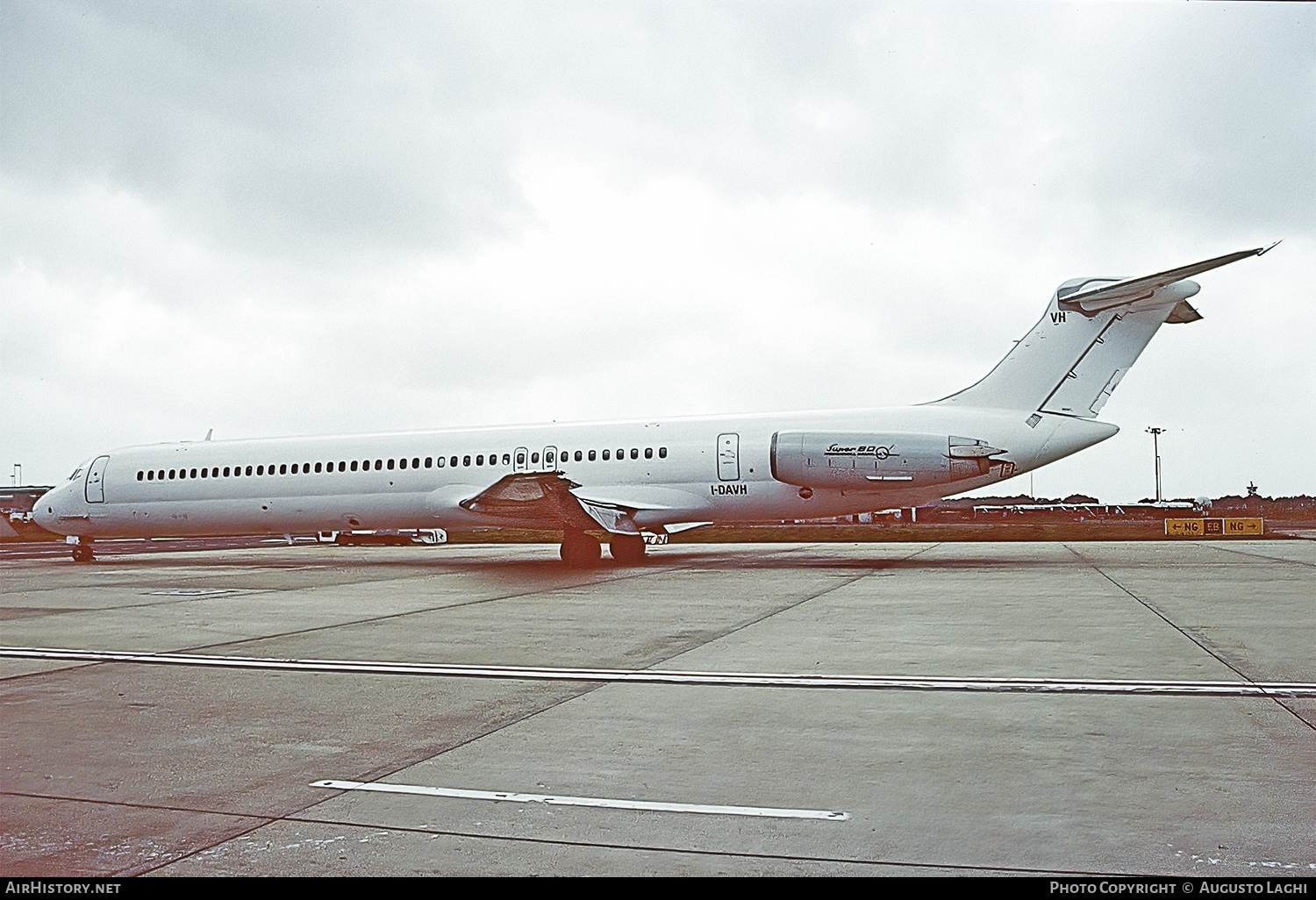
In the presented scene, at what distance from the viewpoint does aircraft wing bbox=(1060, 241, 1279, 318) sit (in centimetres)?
1750

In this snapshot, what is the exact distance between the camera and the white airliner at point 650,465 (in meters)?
18.8

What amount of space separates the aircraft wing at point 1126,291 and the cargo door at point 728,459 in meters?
6.44

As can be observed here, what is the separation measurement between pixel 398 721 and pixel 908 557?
17.9m

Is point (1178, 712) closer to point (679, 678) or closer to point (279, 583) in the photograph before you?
point (679, 678)

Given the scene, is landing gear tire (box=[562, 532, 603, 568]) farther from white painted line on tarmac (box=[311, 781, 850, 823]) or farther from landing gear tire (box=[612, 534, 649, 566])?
white painted line on tarmac (box=[311, 781, 850, 823])

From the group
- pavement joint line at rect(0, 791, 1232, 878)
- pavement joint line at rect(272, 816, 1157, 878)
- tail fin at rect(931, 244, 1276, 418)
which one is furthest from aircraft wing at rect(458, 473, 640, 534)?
pavement joint line at rect(272, 816, 1157, 878)

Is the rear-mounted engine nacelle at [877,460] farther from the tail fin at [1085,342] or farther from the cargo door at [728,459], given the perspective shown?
the tail fin at [1085,342]

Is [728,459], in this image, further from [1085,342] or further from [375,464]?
[375,464]

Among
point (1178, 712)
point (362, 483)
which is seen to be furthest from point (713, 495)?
point (1178, 712)

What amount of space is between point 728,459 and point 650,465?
164 centimetres

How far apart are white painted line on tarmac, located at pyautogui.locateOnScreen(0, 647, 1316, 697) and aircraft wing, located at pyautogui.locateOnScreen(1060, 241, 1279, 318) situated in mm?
12196

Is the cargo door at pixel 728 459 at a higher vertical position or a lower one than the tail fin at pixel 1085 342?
lower

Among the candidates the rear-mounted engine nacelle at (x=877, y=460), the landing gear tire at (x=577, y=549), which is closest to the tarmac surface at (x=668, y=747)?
the rear-mounted engine nacelle at (x=877, y=460)

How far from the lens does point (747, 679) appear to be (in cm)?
719
